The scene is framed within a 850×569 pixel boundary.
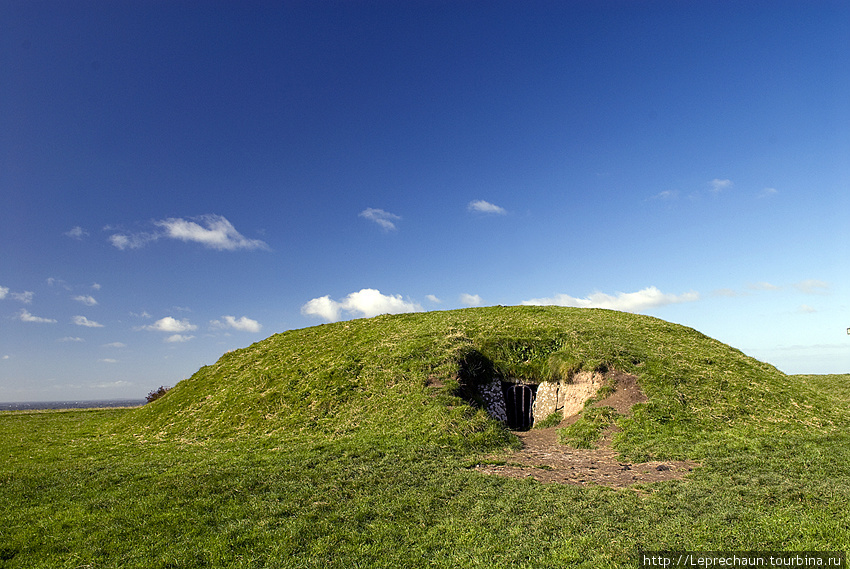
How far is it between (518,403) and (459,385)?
5.83 metres

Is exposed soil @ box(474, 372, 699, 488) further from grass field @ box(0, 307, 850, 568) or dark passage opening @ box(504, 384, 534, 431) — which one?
dark passage opening @ box(504, 384, 534, 431)

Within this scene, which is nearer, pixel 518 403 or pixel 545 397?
pixel 545 397

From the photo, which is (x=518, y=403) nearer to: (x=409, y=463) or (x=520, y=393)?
(x=520, y=393)

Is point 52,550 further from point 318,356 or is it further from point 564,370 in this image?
point 564,370

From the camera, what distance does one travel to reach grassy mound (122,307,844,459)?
2244cm

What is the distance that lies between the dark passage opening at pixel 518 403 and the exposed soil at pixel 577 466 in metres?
5.04

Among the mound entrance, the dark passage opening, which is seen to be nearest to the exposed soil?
the mound entrance

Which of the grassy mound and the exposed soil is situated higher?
the grassy mound

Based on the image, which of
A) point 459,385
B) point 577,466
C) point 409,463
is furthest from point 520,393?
point 409,463

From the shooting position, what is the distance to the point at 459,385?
26.4 metres

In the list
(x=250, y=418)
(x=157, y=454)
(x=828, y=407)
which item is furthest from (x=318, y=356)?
(x=828, y=407)

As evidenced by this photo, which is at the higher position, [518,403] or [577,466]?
[518,403]

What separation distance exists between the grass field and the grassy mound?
0.54 feet

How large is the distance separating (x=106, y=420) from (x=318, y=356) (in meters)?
20.9
